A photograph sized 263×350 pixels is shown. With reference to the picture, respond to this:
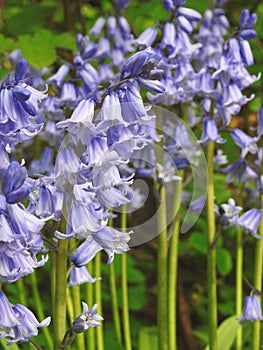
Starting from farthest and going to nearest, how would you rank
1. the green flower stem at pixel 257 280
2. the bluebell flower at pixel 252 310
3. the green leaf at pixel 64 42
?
the green leaf at pixel 64 42 < the green flower stem at pixel 257 280 < the bluebell flower at pixel 252 310

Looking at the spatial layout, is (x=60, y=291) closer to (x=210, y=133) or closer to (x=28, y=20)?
(x=210, y=133)

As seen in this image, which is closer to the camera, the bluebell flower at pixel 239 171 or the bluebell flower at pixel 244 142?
the bluebell flower at pixel 244 142

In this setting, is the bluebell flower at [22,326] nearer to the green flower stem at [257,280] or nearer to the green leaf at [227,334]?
the green flower stem at [257,280]

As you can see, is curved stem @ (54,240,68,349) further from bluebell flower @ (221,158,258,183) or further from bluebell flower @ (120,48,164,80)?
bluebell flower @ (221,158,258,183)

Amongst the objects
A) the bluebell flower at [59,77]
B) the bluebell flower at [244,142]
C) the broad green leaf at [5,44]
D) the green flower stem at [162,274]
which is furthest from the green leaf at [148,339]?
the broad green leaf at [5,44]

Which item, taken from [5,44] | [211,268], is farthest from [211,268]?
[5,44]

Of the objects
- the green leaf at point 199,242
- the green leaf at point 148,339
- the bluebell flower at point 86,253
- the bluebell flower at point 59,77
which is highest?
the bluebell flower at point 59,77

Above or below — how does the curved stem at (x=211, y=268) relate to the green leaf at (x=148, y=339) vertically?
above

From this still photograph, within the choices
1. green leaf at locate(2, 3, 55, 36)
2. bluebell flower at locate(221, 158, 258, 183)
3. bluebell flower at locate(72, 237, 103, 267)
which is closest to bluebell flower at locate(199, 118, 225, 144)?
bluebell flower at locate(221, 158, 258, 183)
